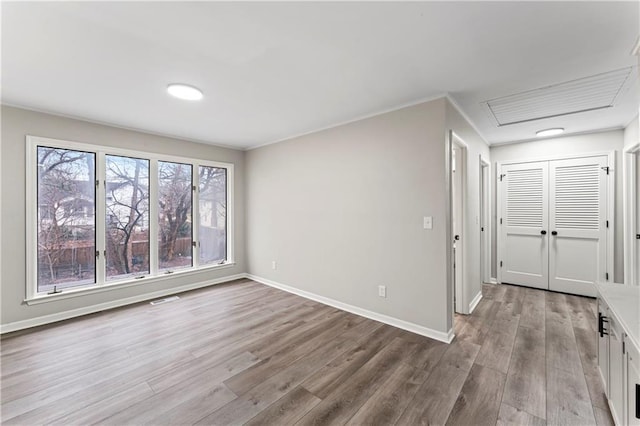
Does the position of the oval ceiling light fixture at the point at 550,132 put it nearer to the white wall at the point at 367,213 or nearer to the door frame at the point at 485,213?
the door frame at the point at 485,213

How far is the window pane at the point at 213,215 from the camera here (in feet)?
15.1

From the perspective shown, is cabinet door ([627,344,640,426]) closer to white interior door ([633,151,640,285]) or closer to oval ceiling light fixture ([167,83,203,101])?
white interior door ([633,151,640,285])

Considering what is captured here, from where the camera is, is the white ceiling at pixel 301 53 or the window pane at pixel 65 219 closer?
the white ceiling at pixel 301 53


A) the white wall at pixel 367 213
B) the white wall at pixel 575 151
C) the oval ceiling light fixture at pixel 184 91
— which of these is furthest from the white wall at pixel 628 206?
the oval ceiling light fixture at pixel 184 91

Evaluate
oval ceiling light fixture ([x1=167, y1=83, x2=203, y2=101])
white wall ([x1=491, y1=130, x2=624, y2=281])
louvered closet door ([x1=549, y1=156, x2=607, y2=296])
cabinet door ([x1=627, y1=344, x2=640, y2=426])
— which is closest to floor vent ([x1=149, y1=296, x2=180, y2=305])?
oval ceiling light fixture ([x1=167, y1=83, x2=203, y2=101])

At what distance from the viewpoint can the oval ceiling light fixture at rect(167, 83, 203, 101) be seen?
2449mm

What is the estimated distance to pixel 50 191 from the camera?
3164mm

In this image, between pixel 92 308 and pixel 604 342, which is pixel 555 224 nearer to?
pixel 604 342

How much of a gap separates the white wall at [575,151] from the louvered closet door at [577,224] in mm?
125

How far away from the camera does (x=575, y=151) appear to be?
3938 millimetres

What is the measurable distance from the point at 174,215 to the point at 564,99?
17.3 feet

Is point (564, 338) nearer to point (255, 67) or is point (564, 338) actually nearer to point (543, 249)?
point (543, 249)

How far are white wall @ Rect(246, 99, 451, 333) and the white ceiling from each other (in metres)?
0.39

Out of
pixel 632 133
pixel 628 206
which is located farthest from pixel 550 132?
pixel 628 206
